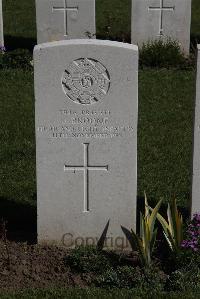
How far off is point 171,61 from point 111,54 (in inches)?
264

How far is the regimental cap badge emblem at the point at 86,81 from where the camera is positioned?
616 centimetres

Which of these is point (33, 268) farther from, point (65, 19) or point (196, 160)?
point (65, 19)

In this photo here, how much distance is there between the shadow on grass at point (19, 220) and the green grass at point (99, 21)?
6.96 m

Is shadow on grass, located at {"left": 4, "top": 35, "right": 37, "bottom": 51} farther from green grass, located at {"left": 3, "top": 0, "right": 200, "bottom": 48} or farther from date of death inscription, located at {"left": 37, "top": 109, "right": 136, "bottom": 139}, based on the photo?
date of death inscription, located at {"left": 37, "top": 109, "right": 136, "bottom": 139}

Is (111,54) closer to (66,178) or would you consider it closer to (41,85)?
(41,85)

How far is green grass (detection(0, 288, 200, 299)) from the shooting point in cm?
579

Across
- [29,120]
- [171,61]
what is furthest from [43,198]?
[171,61]

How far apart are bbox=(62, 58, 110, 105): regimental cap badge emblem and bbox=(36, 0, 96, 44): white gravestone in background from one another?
695cm

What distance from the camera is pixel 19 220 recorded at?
23.7 ft

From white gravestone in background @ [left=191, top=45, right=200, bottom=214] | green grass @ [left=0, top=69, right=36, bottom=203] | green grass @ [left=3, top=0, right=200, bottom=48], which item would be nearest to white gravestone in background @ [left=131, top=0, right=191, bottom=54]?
green grass @ [left=3, top=0, right=200, bottom=48]

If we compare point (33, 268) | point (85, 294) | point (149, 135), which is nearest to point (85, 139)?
point (33, 268)

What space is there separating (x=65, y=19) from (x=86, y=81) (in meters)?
7.13

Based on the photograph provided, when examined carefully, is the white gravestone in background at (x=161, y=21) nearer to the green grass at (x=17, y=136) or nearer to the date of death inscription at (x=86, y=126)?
the green grass at (x=17, y=136)

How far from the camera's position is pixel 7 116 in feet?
33.6
